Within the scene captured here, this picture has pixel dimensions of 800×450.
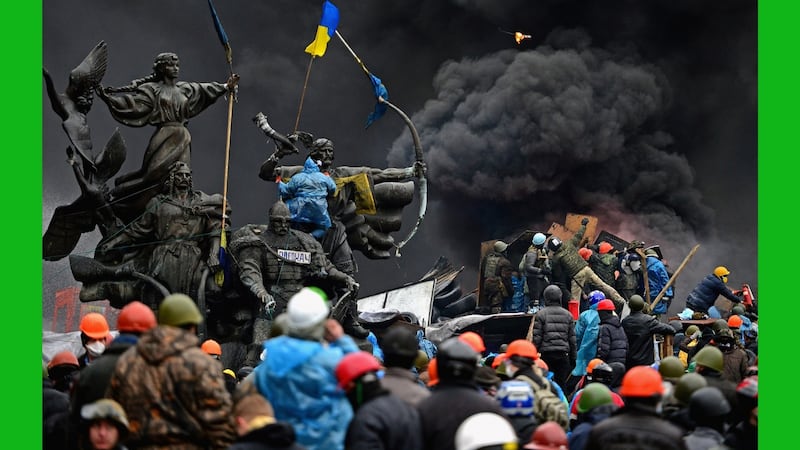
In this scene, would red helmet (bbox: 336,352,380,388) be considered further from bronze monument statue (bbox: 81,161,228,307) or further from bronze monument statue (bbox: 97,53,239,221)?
bronze monument statue (bbox: 97,53,239,221)

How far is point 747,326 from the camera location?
1655 centimetres

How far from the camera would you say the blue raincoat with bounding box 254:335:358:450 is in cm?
638

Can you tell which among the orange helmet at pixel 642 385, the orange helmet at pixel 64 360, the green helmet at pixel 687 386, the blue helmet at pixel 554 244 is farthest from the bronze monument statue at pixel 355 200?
the orange helmet at pixel 642 385

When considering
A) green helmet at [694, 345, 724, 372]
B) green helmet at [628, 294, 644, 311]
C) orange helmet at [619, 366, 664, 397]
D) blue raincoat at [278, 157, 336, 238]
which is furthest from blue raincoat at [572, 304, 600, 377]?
orange helmet at [619, 366, 664, 397]

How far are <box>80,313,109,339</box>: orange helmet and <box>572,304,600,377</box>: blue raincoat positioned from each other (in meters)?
6.54

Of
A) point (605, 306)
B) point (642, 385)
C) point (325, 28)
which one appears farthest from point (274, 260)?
point (642, 385)

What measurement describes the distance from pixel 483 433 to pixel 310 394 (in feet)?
3.35

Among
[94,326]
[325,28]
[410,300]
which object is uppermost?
[325,28]

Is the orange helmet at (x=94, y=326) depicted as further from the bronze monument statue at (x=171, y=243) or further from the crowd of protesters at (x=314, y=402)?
the bronze monument statue at (x=171, y=243)

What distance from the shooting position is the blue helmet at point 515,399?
7.43m

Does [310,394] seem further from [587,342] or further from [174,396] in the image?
[587,342]

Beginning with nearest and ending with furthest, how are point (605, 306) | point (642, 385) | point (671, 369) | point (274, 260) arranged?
point (642, 385)
point (671, 369)
point (605, 306)
point (274, 260)

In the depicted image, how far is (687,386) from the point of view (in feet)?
25.0

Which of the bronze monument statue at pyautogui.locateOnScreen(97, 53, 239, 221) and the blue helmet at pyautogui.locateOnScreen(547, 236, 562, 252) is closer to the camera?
the bronze monument statue at pyautogui.locateOnScreen(97, 53, 239, 221)
